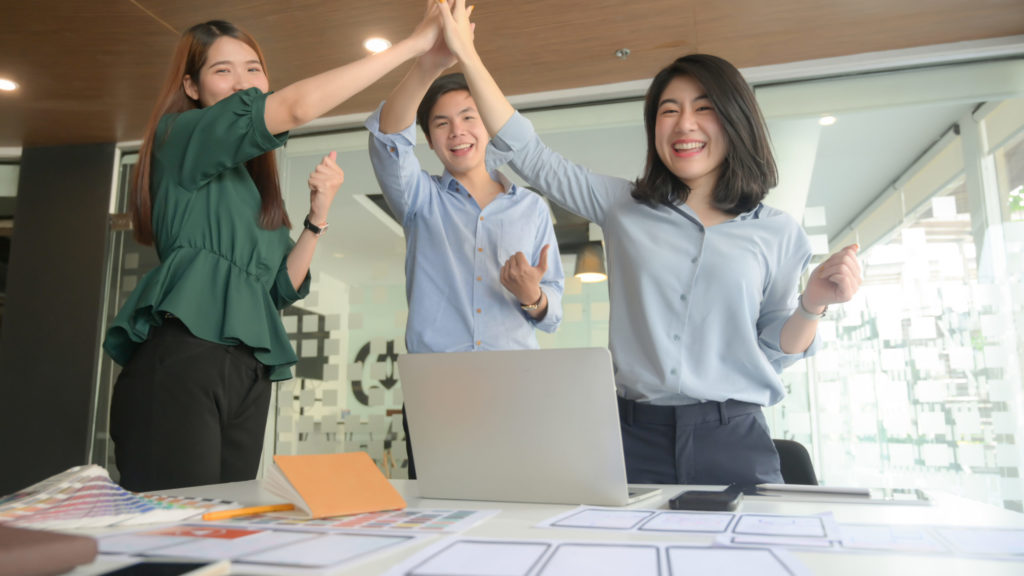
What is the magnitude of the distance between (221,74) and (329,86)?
0.34 metres

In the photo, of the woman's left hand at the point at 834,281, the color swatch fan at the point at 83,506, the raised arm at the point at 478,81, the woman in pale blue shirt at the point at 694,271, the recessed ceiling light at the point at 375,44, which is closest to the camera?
the color swatch fan at the point at 83,506

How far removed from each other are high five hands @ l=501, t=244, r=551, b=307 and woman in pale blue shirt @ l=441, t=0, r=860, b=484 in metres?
0.15

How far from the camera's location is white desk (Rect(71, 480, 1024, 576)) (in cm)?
60

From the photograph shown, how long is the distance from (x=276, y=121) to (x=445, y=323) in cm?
64

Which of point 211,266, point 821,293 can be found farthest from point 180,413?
point 821,293

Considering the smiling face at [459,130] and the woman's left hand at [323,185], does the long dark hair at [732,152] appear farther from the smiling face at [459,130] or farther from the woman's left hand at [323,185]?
the woman's left hand at [323,185]

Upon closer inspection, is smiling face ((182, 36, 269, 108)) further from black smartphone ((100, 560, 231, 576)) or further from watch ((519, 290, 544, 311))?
black smartphone ((100, 560, 231, 576))

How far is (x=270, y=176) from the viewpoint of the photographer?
5.54 feet

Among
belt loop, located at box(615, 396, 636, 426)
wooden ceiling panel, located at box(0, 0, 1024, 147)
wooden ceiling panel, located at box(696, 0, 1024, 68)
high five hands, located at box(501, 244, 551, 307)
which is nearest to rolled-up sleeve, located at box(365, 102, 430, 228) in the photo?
high five hands, located at box(501, 244, 551, 307)

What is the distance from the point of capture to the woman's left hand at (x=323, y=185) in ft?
5.36

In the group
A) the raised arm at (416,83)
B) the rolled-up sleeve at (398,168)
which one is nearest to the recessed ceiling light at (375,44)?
the rolled-up sleeve at (398,168)

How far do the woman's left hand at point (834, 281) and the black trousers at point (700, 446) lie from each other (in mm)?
236

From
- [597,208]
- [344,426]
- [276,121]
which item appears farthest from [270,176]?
[344,426]

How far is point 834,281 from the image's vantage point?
130 cm
